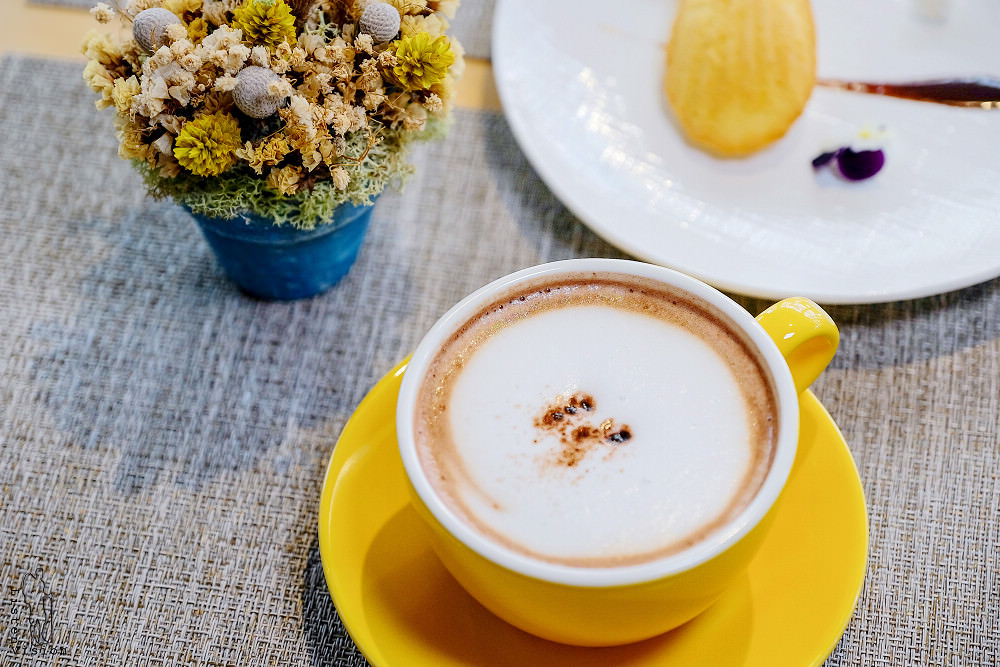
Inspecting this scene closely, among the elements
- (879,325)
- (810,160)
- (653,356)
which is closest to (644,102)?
(810,160)

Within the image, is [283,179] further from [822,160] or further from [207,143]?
[822,160]

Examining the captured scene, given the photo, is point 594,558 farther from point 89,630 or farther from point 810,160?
point 810,160

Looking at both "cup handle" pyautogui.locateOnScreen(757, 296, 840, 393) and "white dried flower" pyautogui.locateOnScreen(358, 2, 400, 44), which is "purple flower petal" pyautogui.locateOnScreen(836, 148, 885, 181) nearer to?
"cup handle" pyautogui.locateOnScreen(757, 296, 840, 393)

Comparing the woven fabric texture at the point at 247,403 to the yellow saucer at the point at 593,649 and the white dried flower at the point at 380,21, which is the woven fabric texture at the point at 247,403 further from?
the white dried flower at the point at 380,21

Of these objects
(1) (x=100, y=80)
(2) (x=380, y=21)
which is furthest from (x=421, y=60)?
(1) (x=100, y=80)

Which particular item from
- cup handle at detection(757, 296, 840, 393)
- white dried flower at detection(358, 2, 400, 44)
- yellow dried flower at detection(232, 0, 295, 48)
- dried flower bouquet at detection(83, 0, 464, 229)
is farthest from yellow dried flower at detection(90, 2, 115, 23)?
cup handle at detection(757, 296, 840, 393)
